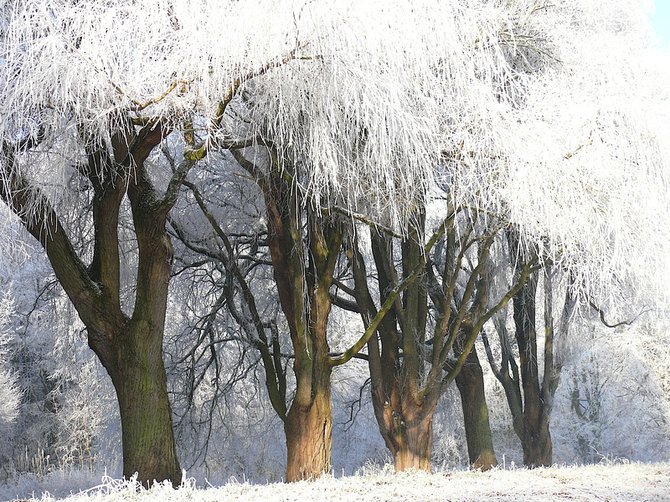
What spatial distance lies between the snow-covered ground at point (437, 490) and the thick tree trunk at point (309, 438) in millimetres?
1656

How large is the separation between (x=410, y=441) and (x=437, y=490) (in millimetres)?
3882

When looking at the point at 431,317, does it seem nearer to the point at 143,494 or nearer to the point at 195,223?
the point at 195,223

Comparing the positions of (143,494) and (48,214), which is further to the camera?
(48,214)

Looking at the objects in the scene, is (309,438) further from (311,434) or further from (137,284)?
(137,284)

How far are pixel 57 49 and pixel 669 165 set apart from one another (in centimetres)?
459

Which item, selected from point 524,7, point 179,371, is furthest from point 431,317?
point 524,7

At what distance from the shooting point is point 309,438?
7.23 meters

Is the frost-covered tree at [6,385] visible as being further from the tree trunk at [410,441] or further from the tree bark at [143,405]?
the tree bark at [143,405]

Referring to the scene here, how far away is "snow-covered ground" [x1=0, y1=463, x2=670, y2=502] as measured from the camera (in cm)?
408

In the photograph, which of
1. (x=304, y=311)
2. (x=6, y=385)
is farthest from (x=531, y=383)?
(x=6, y=385)

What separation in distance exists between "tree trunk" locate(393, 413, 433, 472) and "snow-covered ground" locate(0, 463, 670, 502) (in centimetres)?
261

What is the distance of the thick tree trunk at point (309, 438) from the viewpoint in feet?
23.5

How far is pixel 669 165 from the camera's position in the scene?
20.2 feet

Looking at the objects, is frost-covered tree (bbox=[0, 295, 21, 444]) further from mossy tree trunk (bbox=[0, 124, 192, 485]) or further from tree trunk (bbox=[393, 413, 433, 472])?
mossy tree trunk (bbox=[0, 124, 192, 485])
